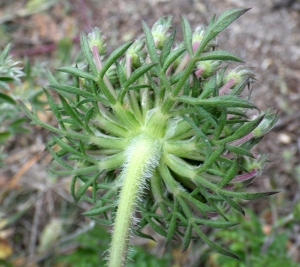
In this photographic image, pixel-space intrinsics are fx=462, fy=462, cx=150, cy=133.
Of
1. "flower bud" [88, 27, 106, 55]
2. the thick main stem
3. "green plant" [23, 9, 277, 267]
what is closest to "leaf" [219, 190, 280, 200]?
"green plant" [23, 9, 277, 267]

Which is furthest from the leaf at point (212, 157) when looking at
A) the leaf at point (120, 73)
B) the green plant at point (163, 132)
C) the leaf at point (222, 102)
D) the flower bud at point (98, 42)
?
the flower bud at point (98, 42)

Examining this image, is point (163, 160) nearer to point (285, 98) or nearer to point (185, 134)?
point (185, 134)

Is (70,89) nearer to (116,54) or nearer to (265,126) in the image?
(116,54)

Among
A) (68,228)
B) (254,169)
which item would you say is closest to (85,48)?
(254,169)

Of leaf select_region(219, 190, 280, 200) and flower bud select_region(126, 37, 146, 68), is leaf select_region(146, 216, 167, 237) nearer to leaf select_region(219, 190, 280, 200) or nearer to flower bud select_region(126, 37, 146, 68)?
leaf select_region(219, 190, 280, 200)

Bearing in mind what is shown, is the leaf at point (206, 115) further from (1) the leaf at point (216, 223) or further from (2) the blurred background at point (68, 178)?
(2) the blurred background at point (68, 178)

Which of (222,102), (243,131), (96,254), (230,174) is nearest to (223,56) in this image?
(222,102)
